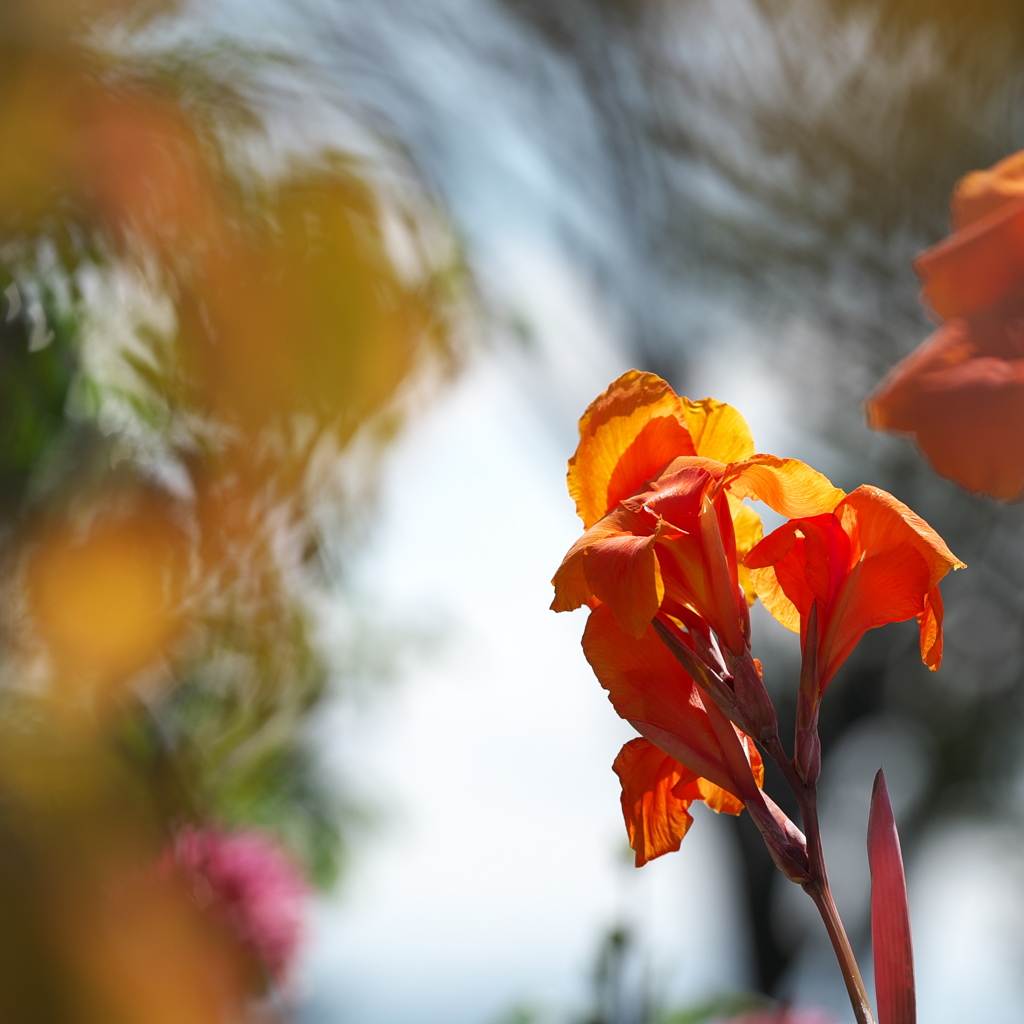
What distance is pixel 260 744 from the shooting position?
0.60m

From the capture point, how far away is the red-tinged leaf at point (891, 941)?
0.18 m

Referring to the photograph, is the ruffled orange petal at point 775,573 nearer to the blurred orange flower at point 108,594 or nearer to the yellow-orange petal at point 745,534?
the yellow-orange petal at point 745,534

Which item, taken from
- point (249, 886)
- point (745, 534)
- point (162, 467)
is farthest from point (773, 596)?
point (249, 886)

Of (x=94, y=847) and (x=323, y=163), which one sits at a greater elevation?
(x=323, y=163)

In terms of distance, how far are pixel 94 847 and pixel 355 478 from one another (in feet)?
0.93

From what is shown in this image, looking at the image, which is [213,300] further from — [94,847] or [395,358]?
[94,847]

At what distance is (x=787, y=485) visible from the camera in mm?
224

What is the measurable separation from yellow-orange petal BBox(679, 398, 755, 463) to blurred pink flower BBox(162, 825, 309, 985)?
1.09 ft

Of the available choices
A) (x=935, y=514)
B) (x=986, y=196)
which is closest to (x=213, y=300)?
(x=986, y=196)

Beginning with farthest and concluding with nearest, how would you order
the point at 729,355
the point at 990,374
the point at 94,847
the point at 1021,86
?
1. the point at 729,355
2. the point at 1021,86
3. the point at 94,847
4. the point at 990,374

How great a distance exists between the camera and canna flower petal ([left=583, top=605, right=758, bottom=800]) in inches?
8.6

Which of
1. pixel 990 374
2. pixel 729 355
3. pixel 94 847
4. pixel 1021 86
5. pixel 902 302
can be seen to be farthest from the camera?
pixel 729 355

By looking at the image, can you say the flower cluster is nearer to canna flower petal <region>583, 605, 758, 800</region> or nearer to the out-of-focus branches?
canna flower petal <region>583, 605, 758, 800</region>

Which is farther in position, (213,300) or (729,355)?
(729,355)
